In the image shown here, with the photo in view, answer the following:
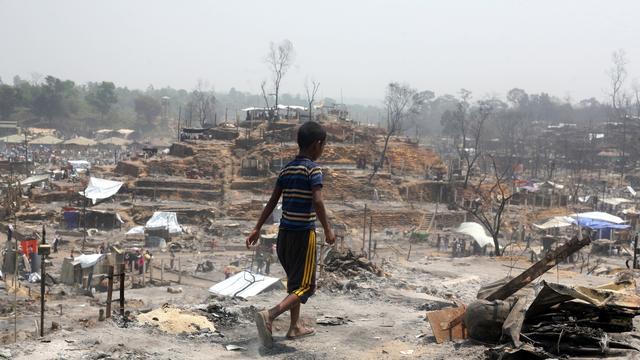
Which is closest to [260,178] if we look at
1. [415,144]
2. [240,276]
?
[415,144]

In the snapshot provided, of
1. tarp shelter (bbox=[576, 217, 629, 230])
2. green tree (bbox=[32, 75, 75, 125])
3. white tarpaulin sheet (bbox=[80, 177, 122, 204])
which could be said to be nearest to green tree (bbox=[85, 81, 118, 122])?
green tree (bbox=[32, 75, 75, 125])

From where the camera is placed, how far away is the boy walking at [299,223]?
439cm

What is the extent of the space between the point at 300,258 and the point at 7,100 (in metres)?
69.3

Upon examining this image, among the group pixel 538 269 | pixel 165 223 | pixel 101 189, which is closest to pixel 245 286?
pixel 538 269

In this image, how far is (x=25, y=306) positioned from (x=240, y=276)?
472 centimetres

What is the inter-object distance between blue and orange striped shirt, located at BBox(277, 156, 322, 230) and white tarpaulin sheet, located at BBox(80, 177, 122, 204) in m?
22.6

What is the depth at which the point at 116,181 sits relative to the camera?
90.5 ft

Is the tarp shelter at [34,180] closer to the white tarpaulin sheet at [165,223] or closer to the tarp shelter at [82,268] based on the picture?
the white tarpaulin sheet at [165,223]

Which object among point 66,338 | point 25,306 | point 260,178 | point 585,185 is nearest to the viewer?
point 66,338

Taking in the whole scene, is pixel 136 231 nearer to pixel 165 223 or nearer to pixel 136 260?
pixel 165 223

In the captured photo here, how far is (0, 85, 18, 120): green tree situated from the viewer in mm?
65188

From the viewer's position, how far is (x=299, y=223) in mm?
4461

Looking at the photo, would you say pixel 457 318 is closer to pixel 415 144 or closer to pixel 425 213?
pixel 425 213

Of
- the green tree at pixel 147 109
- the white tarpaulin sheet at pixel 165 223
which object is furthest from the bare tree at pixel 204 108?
the white tarpaulin sheet at pixel 165 223
